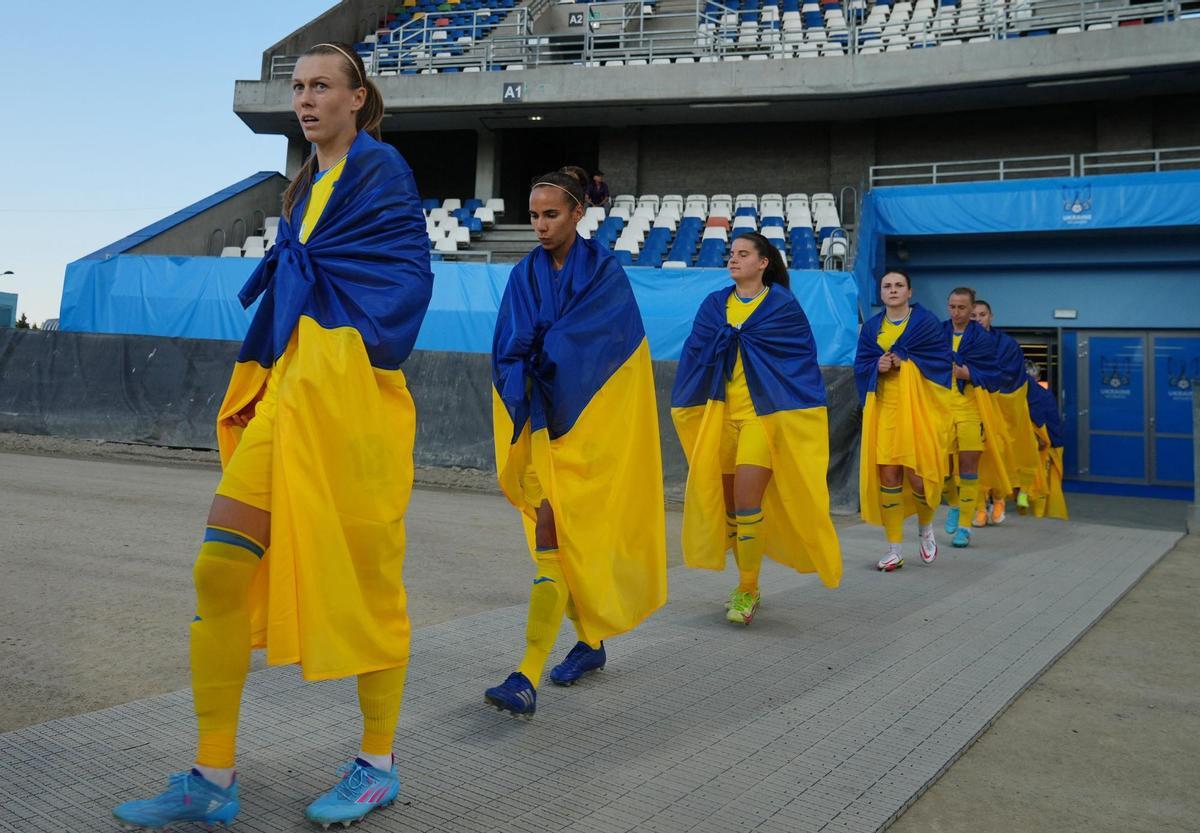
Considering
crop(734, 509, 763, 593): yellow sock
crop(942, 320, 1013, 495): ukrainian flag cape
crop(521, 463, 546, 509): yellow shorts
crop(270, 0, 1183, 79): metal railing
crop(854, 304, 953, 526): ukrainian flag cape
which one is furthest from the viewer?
crop(270, 0, 1183, 79): metal railing

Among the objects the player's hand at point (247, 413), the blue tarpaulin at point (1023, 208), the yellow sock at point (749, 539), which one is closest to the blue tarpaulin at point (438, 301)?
the blue tarpaulin at point (1023, 208)

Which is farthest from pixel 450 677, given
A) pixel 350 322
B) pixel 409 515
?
pixel 409 515

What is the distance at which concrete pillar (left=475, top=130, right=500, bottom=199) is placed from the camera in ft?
71.1

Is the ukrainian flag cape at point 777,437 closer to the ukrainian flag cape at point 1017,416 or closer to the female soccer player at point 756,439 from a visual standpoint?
the female soccer player at point 756,439

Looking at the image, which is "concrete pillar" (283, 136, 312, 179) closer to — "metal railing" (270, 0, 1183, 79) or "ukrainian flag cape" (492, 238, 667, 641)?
"metal railing" (270, 0, 1183, 79)

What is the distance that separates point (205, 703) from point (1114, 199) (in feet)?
49.3

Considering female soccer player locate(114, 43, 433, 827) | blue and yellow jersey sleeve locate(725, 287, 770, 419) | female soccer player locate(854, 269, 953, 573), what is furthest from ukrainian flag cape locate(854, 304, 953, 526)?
female soccer player locate(114, 43, 433, 827)

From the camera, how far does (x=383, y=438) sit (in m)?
2.30

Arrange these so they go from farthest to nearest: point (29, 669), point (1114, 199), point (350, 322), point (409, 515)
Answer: point (1114, 199), point (409, 515), point (29, 669), point (350, 322)

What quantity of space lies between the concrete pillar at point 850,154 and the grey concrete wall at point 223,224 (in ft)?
42.1

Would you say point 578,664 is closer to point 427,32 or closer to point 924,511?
point 924,511

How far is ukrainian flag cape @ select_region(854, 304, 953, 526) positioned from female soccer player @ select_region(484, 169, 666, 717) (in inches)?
130

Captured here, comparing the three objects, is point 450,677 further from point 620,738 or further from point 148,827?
point 148,827

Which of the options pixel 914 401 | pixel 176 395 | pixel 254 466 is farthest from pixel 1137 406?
pixel 254 466
